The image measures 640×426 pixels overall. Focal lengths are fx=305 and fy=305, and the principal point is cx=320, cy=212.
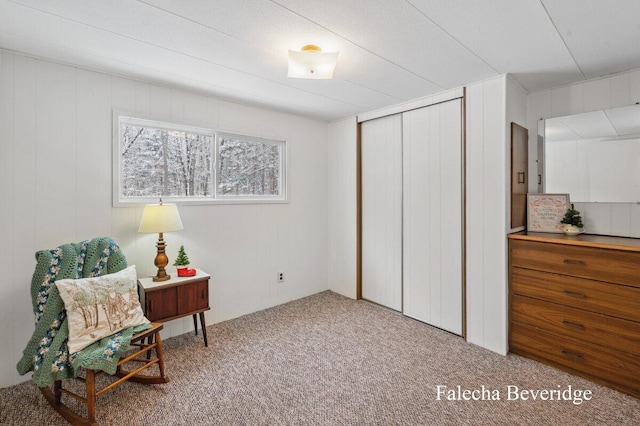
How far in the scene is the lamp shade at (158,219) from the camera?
2.43 m

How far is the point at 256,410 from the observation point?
1.89 m

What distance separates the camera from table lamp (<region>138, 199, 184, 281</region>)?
243cm

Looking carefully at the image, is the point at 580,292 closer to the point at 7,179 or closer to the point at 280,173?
the point at 280,173

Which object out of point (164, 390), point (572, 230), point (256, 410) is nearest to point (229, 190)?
point (164, 390)

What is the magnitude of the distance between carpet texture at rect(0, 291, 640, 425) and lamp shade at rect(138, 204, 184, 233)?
106 centimetres

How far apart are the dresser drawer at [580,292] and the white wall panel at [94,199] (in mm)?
2442

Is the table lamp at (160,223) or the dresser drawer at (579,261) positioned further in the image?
the table lamp at (160,223)

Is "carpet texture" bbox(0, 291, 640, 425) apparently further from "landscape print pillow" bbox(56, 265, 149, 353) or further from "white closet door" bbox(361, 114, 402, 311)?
"white closet door" bbox(361, 114, 402, 311)

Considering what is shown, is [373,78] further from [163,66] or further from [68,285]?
[68,285]

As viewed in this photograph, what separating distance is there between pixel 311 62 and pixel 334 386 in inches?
86.5

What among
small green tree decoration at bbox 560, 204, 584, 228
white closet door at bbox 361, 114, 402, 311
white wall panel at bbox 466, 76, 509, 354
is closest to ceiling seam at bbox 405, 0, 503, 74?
white wall panel at bbox 466, 76, 509, 354

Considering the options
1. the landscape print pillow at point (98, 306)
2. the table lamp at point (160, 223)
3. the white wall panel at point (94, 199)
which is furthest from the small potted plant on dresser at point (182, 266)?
the landscape print pillow at point (98, 306)

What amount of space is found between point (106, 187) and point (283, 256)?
1926mm

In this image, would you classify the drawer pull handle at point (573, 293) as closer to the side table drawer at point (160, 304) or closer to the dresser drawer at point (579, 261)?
the dresser drawer at point (579, 261)
